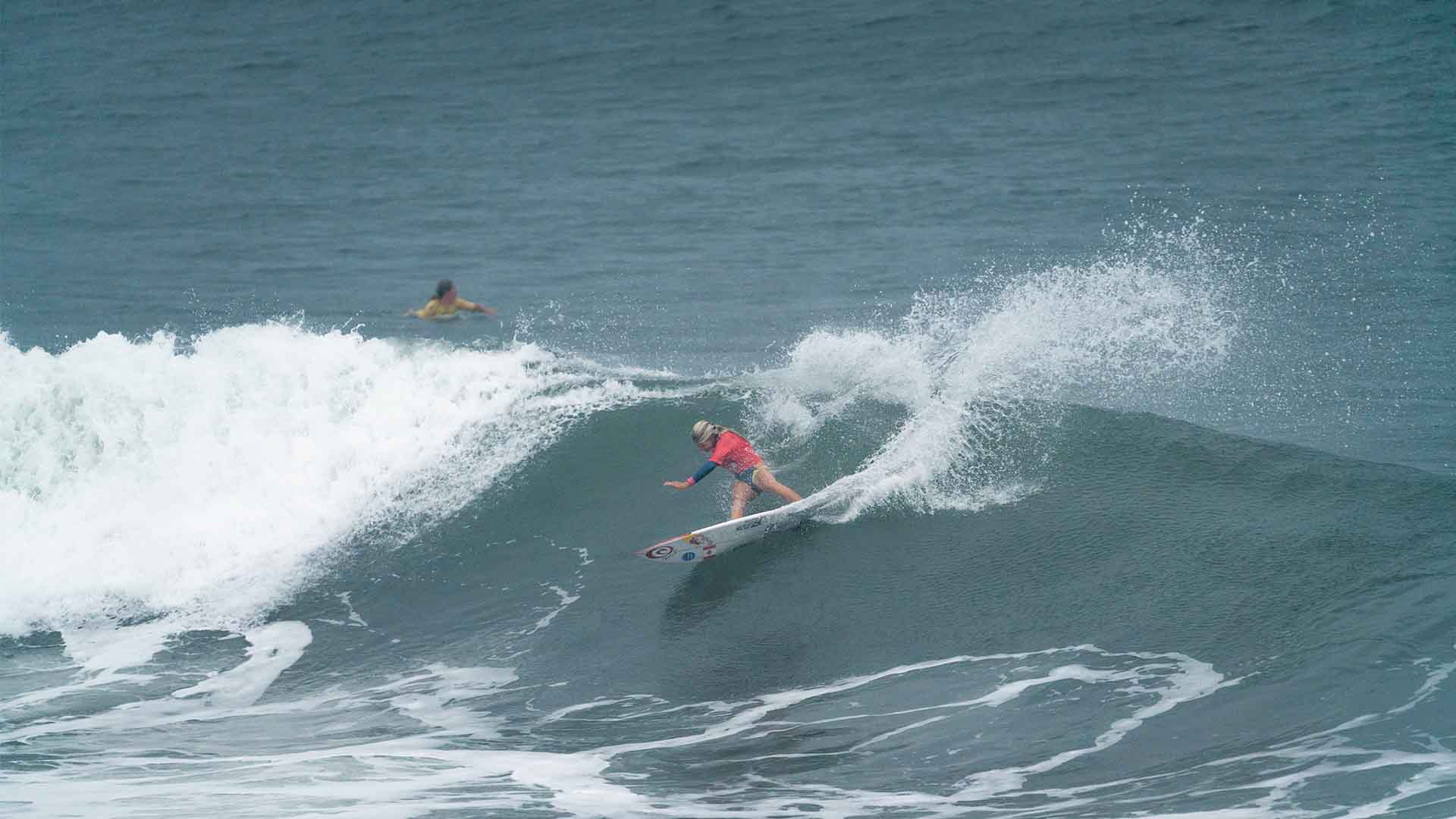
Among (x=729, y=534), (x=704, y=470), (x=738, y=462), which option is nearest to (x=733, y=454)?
(x=738, y=462)

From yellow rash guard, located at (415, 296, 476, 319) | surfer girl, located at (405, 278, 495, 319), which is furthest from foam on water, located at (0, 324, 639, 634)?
yellow rash guard, located at (415, 296, 476, 319)

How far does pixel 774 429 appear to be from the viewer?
13.8 meters

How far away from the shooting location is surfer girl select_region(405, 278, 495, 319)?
60.8ft

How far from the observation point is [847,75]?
28516mm

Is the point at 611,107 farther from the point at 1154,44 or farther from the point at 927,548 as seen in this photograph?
the point at 927,548

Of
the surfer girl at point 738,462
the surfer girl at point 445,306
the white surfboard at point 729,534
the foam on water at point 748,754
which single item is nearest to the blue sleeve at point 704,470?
the surfer girl at point 738,462

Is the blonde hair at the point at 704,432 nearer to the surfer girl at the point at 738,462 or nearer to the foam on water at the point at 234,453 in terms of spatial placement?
the surfer girl at the point at 738,462

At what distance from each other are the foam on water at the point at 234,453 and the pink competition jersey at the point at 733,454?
3.24m

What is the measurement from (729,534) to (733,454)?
0.77 meters

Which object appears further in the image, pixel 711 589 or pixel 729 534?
pixel 729 534

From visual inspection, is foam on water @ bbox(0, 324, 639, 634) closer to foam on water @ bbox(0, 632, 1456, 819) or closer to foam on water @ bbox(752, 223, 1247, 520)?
foam on water @ bbox(752, 223, 1247, 520)

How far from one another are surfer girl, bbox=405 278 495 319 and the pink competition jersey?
807 centimetres

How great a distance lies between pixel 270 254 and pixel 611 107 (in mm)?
8575

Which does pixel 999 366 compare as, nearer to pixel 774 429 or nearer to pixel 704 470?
pixel 774 429
